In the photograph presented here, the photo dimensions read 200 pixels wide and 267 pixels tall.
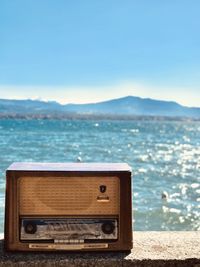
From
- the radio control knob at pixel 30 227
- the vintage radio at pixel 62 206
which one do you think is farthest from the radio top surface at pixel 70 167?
the radio control knob at pixel 30 227

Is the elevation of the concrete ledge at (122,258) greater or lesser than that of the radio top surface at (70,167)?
lesser

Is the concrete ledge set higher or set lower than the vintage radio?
lower

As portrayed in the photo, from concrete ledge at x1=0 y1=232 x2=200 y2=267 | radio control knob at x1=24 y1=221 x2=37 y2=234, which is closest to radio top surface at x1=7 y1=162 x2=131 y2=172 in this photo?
radio control knob at x1=24 y1=221 x2=37 y2=234

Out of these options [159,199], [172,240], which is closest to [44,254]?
[172,240]

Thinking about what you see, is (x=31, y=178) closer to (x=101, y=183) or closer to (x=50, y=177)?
(x=50, y=177)

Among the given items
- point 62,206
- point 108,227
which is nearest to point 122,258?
point 108,227

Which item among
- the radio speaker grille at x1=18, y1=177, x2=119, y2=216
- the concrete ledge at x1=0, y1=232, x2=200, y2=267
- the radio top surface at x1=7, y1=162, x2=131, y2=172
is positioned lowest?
the concrete ledge at x1=0, y1=232, x2=200, y2=267

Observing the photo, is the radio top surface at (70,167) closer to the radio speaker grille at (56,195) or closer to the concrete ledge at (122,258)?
the radio speaker grille at (56,195)

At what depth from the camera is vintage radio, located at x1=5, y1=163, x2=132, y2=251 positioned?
2.61 meters

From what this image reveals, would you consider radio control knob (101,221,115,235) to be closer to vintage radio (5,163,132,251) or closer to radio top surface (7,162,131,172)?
vintage radio (5,163,132,251)

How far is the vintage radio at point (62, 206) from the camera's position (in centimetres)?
261

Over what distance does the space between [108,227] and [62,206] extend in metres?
0.20

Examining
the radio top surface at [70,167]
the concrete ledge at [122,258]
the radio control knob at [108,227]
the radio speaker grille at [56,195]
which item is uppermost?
the radio top surface at [70,167]

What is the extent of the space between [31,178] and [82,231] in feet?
0.94
